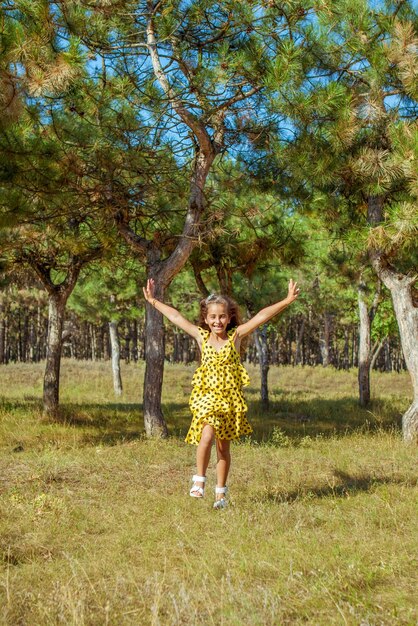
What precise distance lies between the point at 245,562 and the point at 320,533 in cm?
91

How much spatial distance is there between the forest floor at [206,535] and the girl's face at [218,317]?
146cm

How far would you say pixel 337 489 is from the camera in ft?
20.1

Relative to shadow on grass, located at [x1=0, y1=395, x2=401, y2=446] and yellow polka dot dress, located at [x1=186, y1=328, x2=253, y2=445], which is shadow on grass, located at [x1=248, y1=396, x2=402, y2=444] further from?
yellow polka dot dress, located at [x1=186, y1=328, x2=253, y2=445]

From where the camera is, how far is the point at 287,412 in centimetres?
1673

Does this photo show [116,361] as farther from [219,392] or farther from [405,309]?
[219,392]

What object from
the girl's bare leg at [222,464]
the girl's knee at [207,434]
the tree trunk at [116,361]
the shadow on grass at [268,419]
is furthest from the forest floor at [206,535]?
the tree trunk at [116,361]

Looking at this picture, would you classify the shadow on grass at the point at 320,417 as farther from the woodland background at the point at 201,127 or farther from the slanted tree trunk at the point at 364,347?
the woodland background at the point at 201,127

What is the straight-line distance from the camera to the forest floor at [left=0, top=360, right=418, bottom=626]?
310 centimetres

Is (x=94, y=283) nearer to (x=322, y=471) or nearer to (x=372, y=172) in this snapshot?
(x=372, y=172)

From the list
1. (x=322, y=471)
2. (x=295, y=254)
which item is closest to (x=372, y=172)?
(x=295, y=254)

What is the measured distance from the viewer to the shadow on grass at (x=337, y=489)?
566cm

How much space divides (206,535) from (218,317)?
1.77 metres

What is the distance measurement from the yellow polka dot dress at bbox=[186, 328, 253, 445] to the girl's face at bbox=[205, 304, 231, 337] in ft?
0.45

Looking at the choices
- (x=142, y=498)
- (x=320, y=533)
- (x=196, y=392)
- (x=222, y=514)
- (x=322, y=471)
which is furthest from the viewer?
(x=322, y=471)
